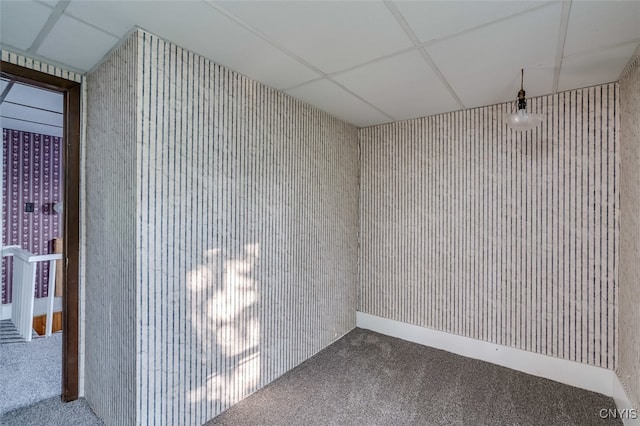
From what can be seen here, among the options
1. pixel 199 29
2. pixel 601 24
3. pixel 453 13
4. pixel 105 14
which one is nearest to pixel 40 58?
pixel 105 14

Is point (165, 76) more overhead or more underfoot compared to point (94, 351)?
more overhead

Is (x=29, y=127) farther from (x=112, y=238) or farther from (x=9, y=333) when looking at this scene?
(x=112, y=238)

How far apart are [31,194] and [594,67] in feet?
21.7

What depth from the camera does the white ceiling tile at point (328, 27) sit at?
1570mm

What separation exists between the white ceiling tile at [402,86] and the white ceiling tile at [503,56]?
13cm

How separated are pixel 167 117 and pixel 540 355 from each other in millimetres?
3641

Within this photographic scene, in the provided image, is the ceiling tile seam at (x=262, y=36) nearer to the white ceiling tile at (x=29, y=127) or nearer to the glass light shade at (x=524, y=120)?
the glass light shade at (x=524, y=120)

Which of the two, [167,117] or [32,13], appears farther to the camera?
[167,117]

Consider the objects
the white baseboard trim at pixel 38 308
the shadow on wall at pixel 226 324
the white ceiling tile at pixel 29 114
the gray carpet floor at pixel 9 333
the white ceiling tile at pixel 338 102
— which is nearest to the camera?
the shadow on wall at pixel 226 324

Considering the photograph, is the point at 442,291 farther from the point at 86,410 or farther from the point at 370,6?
the point at 86,410

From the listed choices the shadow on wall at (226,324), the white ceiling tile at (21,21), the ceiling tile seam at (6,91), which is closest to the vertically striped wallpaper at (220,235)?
the shadow on wall at (226,324)

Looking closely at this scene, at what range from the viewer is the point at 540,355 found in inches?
109

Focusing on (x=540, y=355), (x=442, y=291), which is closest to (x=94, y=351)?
(x=442, y=291)

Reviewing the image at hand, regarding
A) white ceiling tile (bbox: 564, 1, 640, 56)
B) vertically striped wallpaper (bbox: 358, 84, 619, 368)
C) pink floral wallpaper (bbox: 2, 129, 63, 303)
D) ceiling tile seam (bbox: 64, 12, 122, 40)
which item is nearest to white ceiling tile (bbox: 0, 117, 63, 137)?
pink floral wallpaper (bbox: 2, 129, 63, 303)
